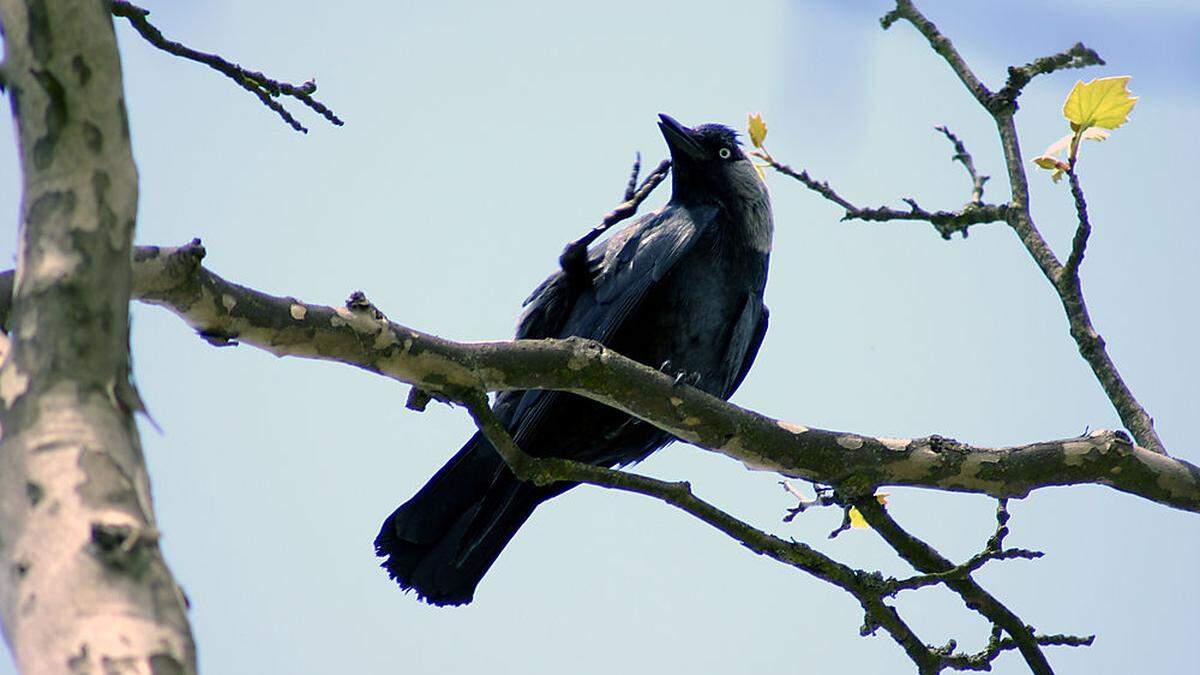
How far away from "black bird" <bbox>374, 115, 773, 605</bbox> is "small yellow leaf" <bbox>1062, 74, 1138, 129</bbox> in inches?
60.2

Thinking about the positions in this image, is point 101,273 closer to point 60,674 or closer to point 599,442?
point 60,674

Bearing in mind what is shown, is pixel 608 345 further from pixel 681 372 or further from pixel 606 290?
pixel 681 372

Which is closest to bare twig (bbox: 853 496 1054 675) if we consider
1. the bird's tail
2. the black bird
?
the black bird

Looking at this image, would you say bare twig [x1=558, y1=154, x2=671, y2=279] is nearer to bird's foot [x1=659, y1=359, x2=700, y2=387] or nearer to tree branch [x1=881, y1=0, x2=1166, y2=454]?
bird's foot [x1=659, y1=359, x2=700, y2=387]

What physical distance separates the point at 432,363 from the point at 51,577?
5.67 feet

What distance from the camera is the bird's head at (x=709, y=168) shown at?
5473mm

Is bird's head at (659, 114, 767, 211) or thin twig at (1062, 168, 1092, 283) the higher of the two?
bird's head at (659, 114, 767, 211)

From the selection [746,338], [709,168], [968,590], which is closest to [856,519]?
[968,590]

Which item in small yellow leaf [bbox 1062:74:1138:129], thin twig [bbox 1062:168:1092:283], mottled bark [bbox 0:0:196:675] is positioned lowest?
mottled bark [bbox 0:0:196:675]

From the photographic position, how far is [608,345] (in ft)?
15.3

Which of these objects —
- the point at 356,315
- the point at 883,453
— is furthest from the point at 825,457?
the point at 356,315

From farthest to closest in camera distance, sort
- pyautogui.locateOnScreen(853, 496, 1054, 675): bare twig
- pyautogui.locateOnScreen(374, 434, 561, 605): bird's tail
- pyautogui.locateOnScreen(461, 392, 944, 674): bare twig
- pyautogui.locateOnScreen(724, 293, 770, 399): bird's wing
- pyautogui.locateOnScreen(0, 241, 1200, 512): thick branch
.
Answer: pyautogui.locateOnScreen(724, 293, 770, 399): bird's wing, pyautogui.locateOnScreen(374, 434, 561, 605): bird's tail, pyautogui.locateOnScreen(853, 496, 1054, 675): bare twig, pyautogui.locateOnScreen(461, 392, 944, 674): bare twig, pyautogui.locateOnScreen(0, 241, 1200, 512): thick branch

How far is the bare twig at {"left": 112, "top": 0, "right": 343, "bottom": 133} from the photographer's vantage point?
12.0 ft

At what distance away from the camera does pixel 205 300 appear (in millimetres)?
2918
